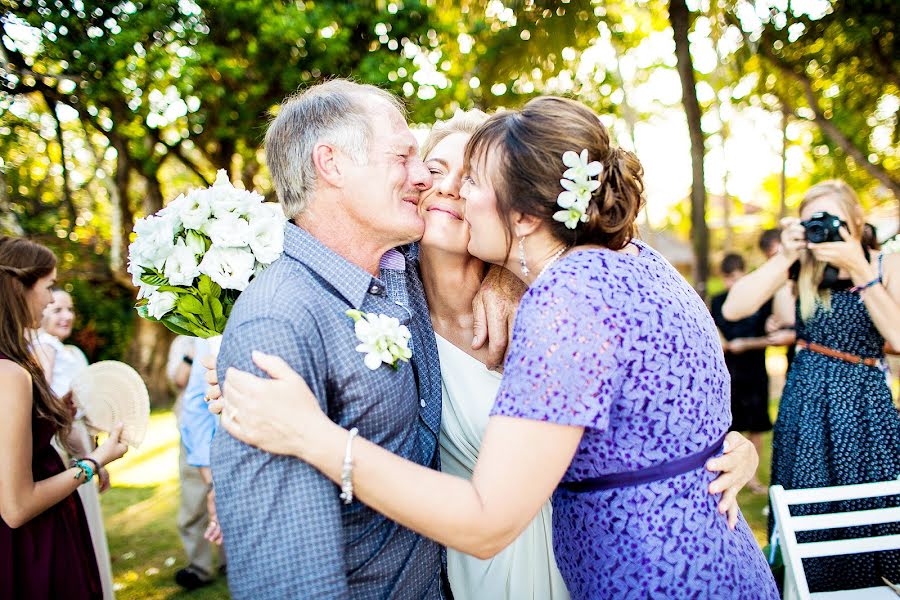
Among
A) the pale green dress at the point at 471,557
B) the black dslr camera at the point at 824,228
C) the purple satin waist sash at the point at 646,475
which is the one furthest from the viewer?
the black dslr camera at the point at 824,228

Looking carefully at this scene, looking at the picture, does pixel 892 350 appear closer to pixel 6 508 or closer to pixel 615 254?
pixel 615 254

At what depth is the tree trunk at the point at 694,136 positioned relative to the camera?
21.8ft

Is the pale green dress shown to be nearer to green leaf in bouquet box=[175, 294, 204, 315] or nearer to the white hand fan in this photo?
green leaf in bouquet box=[175, 294, 204, 315]

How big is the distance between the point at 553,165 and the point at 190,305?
3.78 ft

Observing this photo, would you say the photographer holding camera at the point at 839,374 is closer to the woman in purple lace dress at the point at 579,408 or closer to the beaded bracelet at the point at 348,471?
the woman in purple lace dress at the point at 579,408

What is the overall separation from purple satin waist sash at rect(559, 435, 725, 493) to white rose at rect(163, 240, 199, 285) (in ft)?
4.05

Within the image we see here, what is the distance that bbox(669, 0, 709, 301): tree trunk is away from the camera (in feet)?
21.8

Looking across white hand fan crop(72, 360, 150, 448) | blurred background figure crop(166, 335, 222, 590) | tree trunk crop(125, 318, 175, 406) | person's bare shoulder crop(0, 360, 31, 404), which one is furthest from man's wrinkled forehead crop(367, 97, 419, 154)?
tree trunk crop(125, 318, 175, 406)

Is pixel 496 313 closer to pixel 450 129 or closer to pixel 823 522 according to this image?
pixel 450 129

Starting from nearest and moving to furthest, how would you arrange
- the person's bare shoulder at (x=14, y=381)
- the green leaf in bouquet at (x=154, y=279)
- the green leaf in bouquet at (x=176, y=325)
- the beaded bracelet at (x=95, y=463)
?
the green leaf in bouquet at (x=154, y=279)
the green leaf in bouquet at (x=176, y=325)
the person's bare shoulder at (x=14, y=381)
the beaded bracelet at (x=95, y=463)

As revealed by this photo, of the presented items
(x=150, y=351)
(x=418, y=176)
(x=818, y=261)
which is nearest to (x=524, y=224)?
(x=418, y=176)

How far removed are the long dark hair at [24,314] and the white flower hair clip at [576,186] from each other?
2.29 m

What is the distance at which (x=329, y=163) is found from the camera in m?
2.07

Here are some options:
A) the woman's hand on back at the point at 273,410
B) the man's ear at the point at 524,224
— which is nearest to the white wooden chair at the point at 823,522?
the man's ear at the point at 524,224
